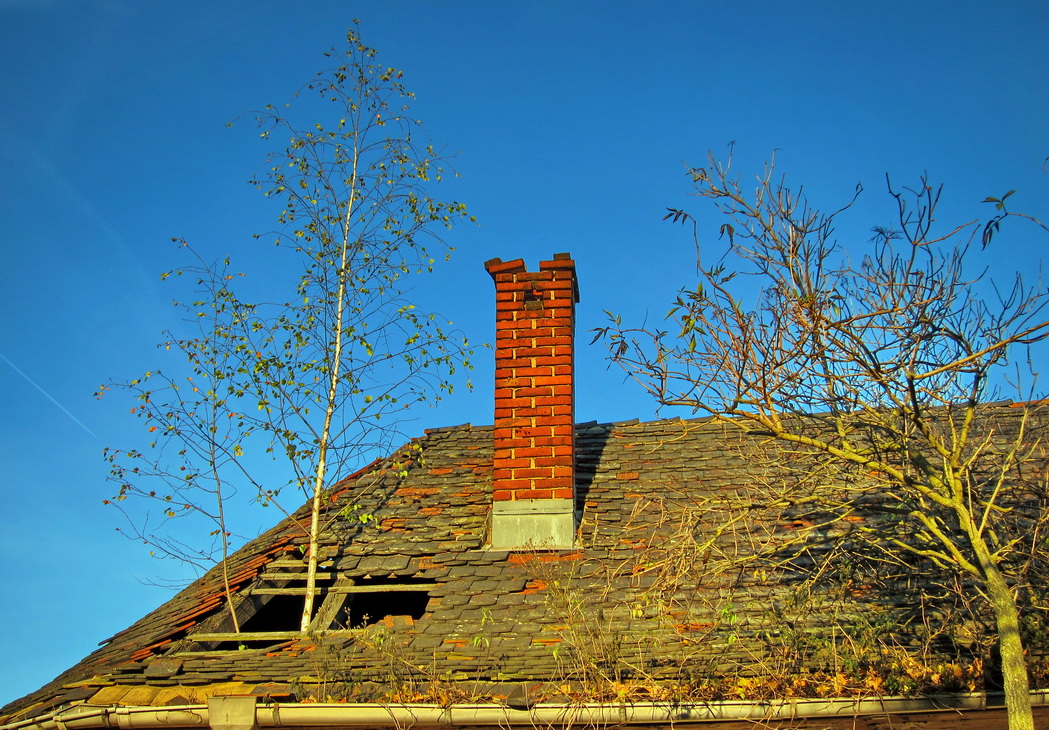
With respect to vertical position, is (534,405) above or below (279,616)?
above

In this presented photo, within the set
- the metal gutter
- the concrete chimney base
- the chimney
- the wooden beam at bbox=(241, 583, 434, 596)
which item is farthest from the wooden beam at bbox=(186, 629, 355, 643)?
the chimney

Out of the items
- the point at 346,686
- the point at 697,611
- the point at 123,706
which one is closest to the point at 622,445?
the point at 697,611

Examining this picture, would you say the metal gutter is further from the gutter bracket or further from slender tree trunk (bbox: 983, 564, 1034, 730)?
slender tree trunk (bbox: 983, 564, 1034, 730)

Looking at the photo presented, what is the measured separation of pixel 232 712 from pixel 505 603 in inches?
83.4

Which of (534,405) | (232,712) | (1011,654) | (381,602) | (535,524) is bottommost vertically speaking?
(232,712)

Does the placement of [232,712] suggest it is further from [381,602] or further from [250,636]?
[381,602]

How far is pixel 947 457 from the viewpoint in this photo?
5.66 meters

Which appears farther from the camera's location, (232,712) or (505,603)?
(505,603)

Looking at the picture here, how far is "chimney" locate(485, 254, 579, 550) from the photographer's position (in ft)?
26.0

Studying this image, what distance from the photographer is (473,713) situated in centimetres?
565

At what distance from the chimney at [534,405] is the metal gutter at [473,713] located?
2.06 metres

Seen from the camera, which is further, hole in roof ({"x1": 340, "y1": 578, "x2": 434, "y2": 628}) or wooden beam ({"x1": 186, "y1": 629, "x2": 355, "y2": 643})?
hole in roof ({"x1": 340, "y1": 578, "x2": 434, "y2": 628})

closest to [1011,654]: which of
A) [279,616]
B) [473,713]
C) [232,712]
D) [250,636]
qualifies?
[473,713]

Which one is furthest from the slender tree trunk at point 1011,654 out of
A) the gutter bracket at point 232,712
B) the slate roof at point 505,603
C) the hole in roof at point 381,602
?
the gutter bracket at point 232,712
